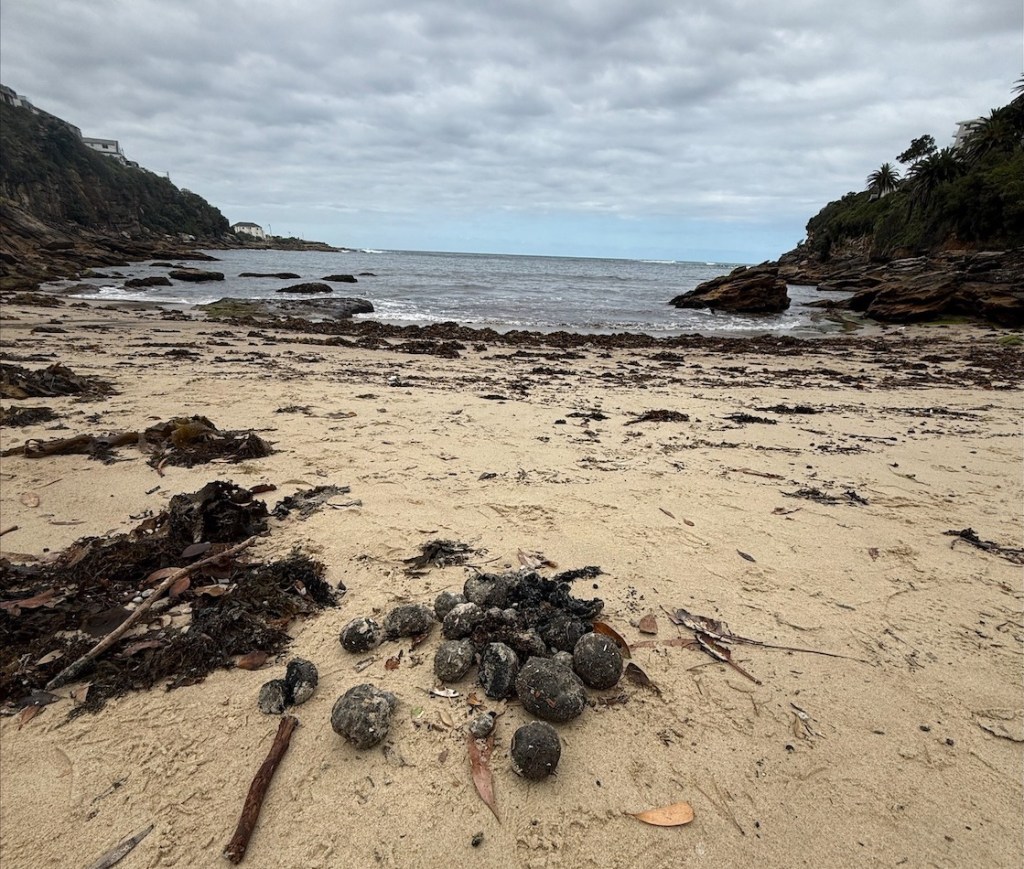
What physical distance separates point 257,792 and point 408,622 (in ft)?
3.18

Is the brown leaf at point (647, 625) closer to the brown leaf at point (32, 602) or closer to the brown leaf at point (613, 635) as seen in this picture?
the brown leaf at point (613, 635)

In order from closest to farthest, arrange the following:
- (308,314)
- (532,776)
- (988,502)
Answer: (532,776) → (988,502) → (308,314)

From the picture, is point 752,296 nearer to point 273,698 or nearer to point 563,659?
A: point 563,659

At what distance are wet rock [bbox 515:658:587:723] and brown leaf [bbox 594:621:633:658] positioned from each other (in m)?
0.41

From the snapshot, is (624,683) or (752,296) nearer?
(624,683)

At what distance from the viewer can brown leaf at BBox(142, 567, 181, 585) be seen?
10.3 feet

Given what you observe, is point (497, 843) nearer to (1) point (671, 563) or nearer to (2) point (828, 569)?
(1) point (671, 563)

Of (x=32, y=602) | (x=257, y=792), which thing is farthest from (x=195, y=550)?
(x=257, y=792)

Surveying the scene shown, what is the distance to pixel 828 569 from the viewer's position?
3457mm

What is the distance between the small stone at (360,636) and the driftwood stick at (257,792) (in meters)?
0.43

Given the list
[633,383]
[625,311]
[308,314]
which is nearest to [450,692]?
[633,383]

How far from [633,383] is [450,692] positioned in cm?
869

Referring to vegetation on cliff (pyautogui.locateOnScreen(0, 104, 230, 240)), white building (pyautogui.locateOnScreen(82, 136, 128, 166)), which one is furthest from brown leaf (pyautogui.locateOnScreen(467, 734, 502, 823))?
white building (pyautogui.locateOnScreen(82, 136, 128, 166))

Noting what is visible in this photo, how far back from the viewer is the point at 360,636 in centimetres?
262
